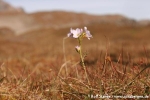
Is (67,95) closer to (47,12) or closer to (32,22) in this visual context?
(32,22)

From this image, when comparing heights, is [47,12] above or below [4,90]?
above

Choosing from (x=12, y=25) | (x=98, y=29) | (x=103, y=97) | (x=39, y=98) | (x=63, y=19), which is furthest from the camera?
(x=63, y=19)

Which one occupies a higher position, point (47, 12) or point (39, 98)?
point (47, 12)

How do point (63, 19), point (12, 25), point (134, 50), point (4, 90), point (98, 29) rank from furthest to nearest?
point (63, 19) < point (12, 25) < point (98, 29) < point (134, 50) < point (4, 90)

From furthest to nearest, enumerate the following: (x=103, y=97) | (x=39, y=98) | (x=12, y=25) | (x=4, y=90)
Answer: (x=12, y=25), (x=4, y=90), (x=39, y=98), (x=103, y=97)

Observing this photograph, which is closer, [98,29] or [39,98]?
[39,98]

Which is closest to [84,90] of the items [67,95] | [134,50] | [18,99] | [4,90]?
[67,95]

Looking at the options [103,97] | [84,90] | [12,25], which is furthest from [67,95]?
[12,25]

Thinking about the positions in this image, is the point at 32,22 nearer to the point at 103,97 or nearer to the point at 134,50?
the point at 134,50

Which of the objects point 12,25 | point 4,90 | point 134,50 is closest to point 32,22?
point 12,25

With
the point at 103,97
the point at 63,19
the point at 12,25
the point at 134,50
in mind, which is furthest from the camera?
the point at 63,19
